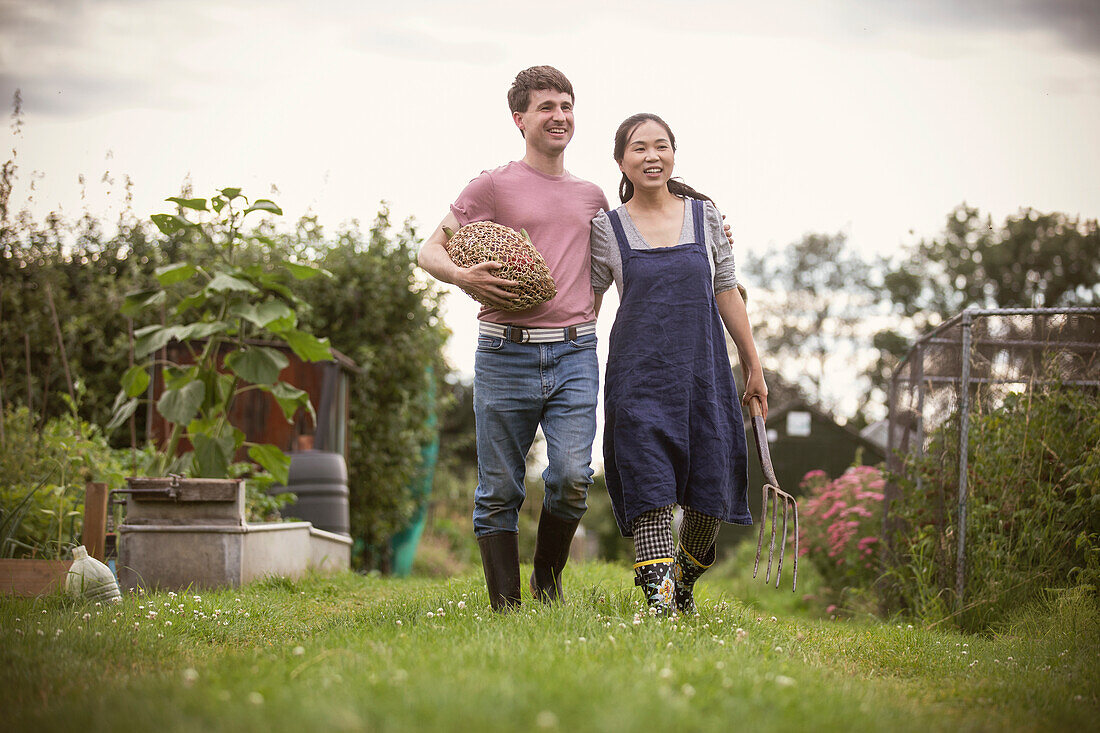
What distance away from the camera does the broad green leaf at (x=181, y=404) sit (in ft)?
18.0

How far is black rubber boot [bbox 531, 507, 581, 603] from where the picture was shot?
3760 millimetres

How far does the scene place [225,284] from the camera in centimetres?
525

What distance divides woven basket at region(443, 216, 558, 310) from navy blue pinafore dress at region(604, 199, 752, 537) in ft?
1.20

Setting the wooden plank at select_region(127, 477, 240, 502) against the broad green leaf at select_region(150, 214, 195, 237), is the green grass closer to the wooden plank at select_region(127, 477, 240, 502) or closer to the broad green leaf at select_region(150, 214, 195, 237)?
the wooden plank at select_region(127, 477, 240, 502)

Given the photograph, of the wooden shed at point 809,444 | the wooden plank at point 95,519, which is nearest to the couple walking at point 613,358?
the wooden plank at point 95,519

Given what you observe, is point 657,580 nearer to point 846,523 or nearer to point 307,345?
point 307,345

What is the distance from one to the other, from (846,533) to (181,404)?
522 cm

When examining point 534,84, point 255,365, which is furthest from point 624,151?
point 255,365

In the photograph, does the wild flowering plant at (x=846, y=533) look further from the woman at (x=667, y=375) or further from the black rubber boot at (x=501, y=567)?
the black rubber boot at (x=501, y=567)

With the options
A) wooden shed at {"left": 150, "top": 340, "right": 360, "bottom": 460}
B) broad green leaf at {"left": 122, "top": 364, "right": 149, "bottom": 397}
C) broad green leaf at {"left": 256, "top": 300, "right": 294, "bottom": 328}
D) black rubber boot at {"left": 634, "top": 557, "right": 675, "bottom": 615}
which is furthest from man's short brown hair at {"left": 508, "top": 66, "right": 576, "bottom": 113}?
wooden shed at {"left": 150, "top": 340, "right": 360, "bottom": 460}

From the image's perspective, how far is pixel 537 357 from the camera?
3641 millimetres

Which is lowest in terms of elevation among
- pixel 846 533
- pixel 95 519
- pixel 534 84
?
pixel 846 533

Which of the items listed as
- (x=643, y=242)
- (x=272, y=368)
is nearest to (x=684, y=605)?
(x=643, y=242)

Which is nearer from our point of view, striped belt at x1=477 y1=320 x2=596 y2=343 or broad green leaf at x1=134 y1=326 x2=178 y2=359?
striped belt at x1=477 y1=320 x2=596 y2=343
